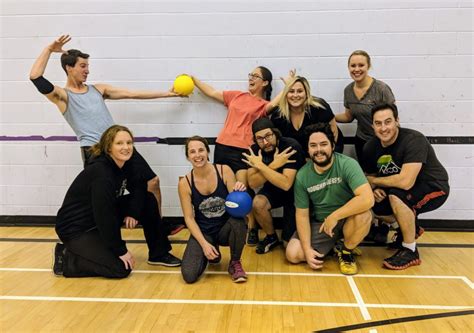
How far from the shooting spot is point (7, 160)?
4801 mm

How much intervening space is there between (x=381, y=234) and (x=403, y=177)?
0.86 m

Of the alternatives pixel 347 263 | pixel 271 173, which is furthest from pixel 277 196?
pixel 347 263

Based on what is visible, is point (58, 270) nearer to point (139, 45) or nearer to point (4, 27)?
point (139, 45)

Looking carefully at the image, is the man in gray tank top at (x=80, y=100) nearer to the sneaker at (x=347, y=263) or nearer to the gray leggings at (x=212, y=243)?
the gray leggings at (x=212, y=243)

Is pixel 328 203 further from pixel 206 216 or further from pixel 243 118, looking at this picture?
pixel 243 118

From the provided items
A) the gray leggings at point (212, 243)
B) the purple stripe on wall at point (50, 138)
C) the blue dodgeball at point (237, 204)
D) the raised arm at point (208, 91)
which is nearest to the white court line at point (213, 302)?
the gray leggings at point (212, 243)

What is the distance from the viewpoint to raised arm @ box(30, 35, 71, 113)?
373 cm

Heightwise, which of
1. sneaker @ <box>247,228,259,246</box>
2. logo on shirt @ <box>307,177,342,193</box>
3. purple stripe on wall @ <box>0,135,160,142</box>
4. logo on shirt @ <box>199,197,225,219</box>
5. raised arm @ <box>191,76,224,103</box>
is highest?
raised arm @ <box>191,76,224,103</box>

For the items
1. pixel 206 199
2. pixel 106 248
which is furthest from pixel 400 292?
pixel 106 248

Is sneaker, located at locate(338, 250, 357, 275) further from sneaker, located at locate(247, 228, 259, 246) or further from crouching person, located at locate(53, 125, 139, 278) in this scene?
crouching person, located at locate(53, 125, 139, 278)

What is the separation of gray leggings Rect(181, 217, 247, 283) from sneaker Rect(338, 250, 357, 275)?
82 cm

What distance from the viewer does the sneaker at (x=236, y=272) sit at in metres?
3.25

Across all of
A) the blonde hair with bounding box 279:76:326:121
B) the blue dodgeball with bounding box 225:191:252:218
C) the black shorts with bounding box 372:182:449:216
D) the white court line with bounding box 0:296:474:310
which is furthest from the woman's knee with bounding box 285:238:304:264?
the blonde hair with bounding box 279:76:326:121

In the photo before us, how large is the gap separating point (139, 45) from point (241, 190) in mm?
2141
